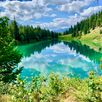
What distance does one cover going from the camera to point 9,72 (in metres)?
28.2

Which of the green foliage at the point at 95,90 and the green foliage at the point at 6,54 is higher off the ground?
the green foliage at the point at 95,90

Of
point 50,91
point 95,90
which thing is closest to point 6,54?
point 50,91

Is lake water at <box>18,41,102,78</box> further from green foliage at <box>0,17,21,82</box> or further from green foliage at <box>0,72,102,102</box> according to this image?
green foliage at <box>0,17,21,82</box>

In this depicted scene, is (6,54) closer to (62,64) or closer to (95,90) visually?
(95,90)

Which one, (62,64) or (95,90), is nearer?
(95,90)

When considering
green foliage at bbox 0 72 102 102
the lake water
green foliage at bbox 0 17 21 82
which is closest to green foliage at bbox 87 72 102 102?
green foliage at bbox 0 72 102 102

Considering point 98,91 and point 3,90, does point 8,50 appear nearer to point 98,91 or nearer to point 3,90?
point 3,90

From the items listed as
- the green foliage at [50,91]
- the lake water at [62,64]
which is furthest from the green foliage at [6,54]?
the green foliage at [50,91]

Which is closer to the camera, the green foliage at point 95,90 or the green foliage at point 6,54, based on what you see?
the green foliage at point 95,90

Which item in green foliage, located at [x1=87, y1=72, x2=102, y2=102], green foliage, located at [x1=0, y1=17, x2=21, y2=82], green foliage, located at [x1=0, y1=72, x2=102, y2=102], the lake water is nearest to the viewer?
A: green foliage, located at [x1=0, y1=72, x2=102, y2=102]

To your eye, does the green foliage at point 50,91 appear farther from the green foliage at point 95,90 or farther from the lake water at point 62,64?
the lake water at point 62,64

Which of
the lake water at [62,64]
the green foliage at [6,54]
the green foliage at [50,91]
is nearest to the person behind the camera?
the green foliage at [50,91]

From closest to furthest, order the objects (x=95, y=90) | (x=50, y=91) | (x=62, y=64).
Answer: (x=95, y=90) → (x=50, y=91) → (x=62, y=64)

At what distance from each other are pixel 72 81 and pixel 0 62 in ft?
40.6
